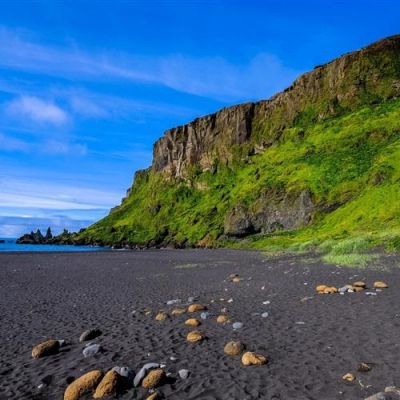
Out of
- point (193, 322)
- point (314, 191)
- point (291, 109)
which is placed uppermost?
point (291, 109)

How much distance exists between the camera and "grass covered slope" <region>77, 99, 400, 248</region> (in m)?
56.3

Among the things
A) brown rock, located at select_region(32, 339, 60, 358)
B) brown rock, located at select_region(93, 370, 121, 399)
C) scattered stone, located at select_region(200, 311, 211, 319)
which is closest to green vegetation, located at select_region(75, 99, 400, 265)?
scattered stone, located at select_region(200, 311, 211, 319)

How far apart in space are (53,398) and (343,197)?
2827 inches

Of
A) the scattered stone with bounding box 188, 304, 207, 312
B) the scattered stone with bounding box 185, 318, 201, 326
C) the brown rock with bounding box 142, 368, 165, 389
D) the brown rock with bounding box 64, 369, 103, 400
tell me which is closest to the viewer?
the brown rock with bounding box 64, 369, 103, 400

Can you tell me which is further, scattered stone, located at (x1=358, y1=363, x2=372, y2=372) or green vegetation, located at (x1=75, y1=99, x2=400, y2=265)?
green vegetation, located at (x1=75, y1=99, x2=400, y2=265)

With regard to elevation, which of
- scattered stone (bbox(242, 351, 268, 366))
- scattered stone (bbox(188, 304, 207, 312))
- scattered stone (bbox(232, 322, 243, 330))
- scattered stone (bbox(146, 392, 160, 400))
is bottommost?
scattered stone (bbox(146, 392, 160, 400))

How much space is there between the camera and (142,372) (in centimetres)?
856

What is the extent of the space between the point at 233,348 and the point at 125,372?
2.77 m

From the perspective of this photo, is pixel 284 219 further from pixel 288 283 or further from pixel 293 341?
pixel 293 341

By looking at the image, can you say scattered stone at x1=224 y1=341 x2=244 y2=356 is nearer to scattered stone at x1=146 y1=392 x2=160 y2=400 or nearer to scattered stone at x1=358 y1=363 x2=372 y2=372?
scattered stone at x1=146 y1=392 x2=160 y2=400

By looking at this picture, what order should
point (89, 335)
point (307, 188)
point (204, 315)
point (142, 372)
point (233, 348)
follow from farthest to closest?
point (307, 188), point (204, 315), point (89, 335), point (233, 348), point (142, 372)

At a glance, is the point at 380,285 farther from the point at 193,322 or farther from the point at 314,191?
the point at 314,191

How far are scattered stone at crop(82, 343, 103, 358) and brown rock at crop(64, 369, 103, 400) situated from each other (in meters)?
2.23

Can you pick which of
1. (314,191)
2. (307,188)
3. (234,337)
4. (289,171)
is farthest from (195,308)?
(289,171)
